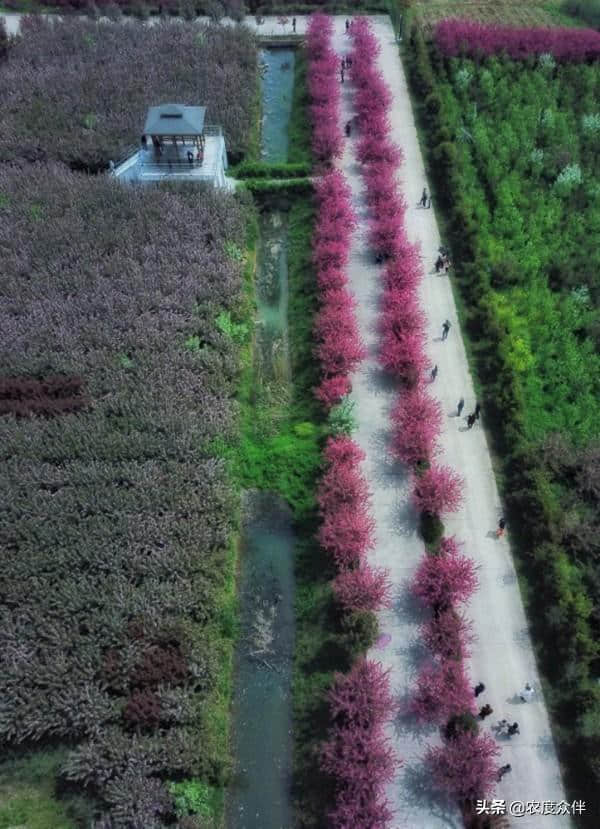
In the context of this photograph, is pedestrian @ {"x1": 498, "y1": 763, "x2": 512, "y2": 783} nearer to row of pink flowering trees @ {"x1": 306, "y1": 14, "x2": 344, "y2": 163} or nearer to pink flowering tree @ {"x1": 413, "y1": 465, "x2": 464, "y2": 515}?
pink flowering tree @ {"x1": 413, "y1": 465, "x2": 464, "y2": 515}

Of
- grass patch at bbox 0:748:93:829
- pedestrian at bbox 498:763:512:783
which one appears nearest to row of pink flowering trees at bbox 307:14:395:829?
pedestrian at bbox 498:763:512:783

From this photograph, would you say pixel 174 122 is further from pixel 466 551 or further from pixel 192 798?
pixel 192 798

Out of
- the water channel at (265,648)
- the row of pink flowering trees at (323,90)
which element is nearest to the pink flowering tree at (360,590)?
the water channel at (265,648)

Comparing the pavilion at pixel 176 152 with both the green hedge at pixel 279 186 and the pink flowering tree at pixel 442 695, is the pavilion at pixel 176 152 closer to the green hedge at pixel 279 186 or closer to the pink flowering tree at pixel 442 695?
the green hedge at pixel 279 186

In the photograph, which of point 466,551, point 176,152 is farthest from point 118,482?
point 176,152

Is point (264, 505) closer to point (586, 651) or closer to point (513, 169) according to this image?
point (586, 651)

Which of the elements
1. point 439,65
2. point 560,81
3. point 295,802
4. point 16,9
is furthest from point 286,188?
point 16,9
